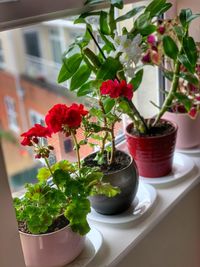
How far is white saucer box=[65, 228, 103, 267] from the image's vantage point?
902mm

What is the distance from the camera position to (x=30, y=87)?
35.3 inches

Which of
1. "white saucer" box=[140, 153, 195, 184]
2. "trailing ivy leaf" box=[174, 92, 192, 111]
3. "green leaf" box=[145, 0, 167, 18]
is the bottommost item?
"white saucer" box=[140, 153, 195, 184]

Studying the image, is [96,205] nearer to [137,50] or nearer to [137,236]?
[137,236]

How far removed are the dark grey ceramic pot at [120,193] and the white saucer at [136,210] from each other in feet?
0.05

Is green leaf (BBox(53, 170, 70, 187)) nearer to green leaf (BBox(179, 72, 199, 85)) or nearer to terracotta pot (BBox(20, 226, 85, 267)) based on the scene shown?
terracotta pot (BBox(20, 226, 85, 267))

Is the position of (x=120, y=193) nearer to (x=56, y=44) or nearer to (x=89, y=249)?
(x=89, y=249)

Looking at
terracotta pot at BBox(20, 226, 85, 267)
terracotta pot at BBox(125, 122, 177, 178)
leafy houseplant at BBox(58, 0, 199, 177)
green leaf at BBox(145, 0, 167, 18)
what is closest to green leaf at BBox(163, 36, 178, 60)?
leafy houseplant at BBox(58, 0, 199, 177)

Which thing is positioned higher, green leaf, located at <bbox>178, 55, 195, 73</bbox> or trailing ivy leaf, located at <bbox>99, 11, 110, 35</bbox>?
trailing ivy leaf, located at <bbox>99, 11, 110, 35</bbox>

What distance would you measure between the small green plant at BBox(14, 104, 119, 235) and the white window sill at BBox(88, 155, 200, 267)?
0.40 ft

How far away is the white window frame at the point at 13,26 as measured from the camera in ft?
2.49

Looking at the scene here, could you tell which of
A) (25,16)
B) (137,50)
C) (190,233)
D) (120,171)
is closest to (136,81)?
(137,50)

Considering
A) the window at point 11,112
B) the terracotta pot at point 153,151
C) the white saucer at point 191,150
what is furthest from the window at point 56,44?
the white saucer at point 191,150

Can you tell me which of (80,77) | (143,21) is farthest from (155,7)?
(80,77)

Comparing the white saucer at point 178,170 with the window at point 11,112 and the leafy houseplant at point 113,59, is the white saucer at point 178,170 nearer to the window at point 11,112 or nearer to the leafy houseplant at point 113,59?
the leafy houseplant at point 113,59
